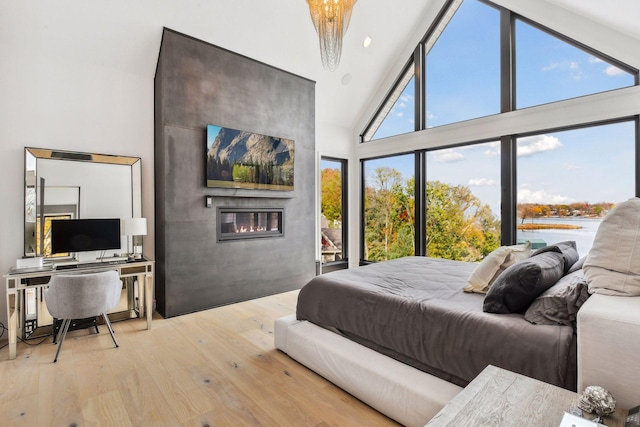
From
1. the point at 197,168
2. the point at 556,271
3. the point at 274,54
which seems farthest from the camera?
the point at 274,54

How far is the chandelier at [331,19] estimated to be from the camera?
244 centimetres

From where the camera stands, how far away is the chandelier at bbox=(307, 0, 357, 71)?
2.44m

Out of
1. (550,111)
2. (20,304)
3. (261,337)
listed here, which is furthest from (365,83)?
(20,304)

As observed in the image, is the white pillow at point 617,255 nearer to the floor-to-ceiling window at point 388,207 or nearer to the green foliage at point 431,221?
the green foliage at point 431,221

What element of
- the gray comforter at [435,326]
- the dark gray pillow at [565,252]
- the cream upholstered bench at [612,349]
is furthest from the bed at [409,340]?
the dark gray pillow at [565,252]

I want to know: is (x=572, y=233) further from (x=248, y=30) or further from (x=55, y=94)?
(x=55, y=94)

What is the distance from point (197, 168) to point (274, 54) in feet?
6.18

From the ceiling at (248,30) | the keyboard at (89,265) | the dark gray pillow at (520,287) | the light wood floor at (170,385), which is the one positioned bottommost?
the light wood floor at (170,385)

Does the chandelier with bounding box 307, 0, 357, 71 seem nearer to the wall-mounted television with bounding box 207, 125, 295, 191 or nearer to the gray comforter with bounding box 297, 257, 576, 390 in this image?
the wall-mounted television with bounding box 207, 125, 295, 191

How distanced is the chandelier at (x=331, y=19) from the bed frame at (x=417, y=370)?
227cm

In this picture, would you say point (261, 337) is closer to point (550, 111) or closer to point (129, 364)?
point (129, 364)

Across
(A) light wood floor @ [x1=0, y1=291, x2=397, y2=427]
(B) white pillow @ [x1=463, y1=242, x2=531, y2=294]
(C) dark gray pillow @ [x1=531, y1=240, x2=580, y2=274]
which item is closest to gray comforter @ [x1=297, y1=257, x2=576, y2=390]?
(B) white pillow @ [x1=463, y1=242, x2=531, y2=294]

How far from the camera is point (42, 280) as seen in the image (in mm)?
2717

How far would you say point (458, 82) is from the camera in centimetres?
461
